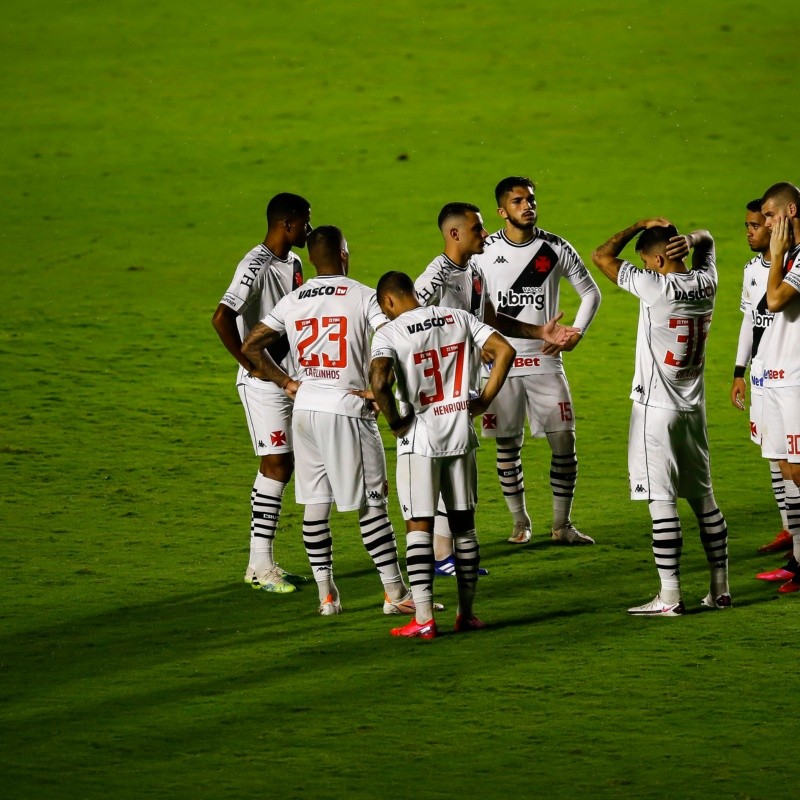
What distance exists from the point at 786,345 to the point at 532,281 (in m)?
1.80

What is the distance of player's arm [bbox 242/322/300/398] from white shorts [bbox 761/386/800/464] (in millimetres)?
2313

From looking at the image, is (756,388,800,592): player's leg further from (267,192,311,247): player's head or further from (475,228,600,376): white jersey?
(267,192,311,247): player's head

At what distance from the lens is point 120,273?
16.8 metres

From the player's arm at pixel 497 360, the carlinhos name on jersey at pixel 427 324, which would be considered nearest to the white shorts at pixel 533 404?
the player's arm at pixel 497 360

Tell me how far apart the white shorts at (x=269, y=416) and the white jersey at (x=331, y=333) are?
67 centimetres

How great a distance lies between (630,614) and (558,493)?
5.50 feet

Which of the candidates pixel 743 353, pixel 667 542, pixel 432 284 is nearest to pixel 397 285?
pixel 432 284

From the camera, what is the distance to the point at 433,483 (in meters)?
6.45

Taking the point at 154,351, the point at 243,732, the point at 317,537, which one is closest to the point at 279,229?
the point at 317,537

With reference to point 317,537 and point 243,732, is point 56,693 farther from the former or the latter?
point 317,537

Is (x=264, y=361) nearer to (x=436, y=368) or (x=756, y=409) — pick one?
(x=436, y=368)

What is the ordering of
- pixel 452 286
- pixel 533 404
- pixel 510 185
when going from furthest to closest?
1. pixel 533 404
2. pixel 510 185
3. pixel 452 286

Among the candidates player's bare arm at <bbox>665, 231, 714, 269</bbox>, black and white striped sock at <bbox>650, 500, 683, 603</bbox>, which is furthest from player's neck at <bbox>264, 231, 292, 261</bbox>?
black and white striped sock at <bbox>650, 500, 683, 603</bbox>

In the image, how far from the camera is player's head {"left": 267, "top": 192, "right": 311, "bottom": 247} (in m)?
7.38
